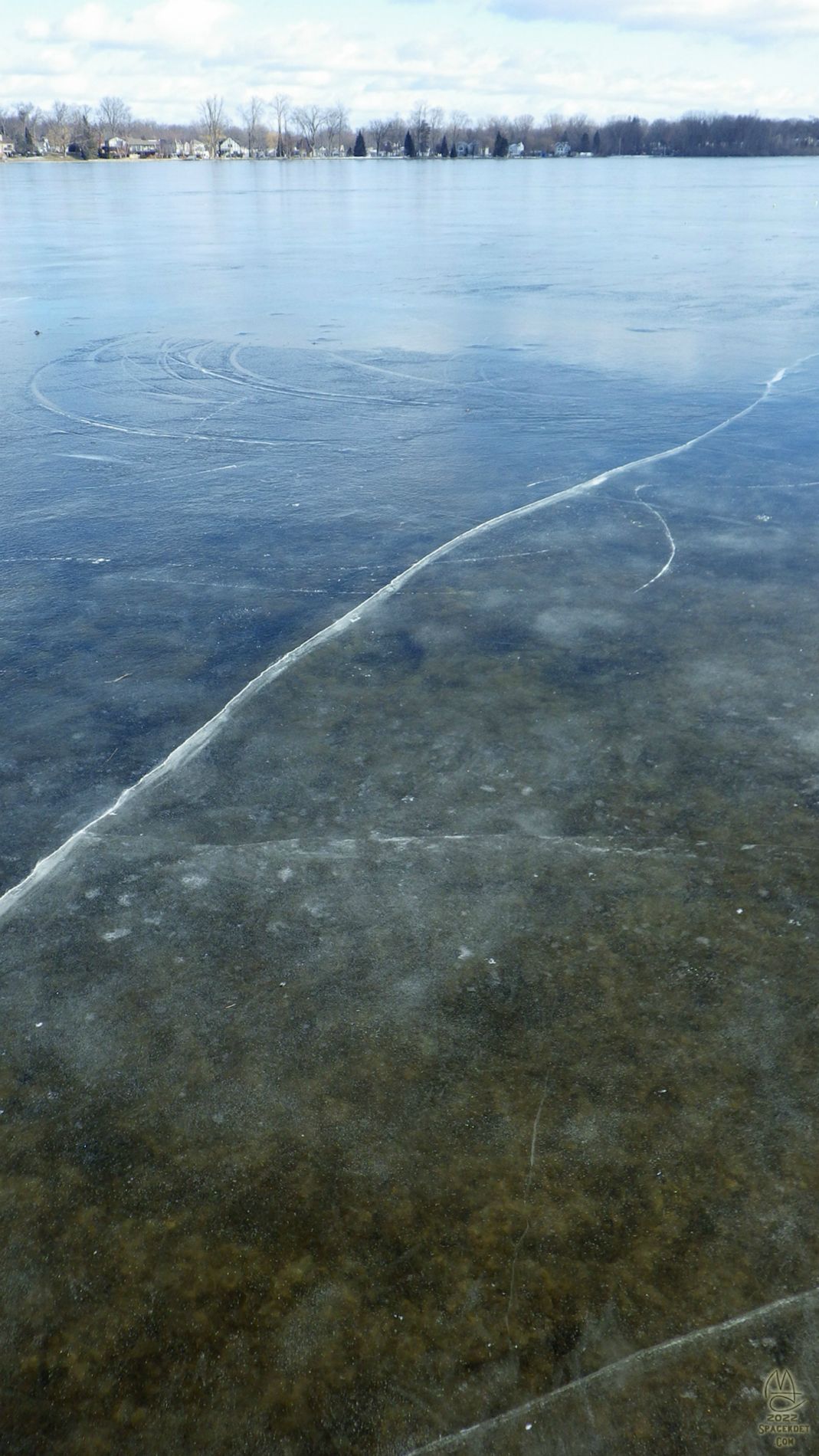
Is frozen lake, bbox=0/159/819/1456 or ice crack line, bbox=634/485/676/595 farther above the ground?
ice crack line, bbox=634/485/676/595

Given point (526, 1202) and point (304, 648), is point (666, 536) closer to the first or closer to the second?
point (304, 648)

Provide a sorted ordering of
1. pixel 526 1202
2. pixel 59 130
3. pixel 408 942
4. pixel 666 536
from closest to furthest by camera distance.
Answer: pixel 526 1202 < pixel 408 942 < pixel 666 536 < pixel 59 130

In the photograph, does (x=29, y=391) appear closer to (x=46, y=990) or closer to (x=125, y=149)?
(x=46, y=990)

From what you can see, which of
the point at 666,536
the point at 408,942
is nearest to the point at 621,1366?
the point at 408,942

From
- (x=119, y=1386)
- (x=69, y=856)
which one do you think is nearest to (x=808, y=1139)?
(x=119, y=1386)

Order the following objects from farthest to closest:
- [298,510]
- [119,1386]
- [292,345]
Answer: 1. [292,345]
2. [298,510]
3. [119,1386]

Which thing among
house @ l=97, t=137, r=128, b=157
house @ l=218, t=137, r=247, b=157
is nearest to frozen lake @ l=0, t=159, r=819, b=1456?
house @ l=97, t=137, r=128, b=157

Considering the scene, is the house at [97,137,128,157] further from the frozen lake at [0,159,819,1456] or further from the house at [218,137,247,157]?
the frozen lake at [0,159,819,1456]
